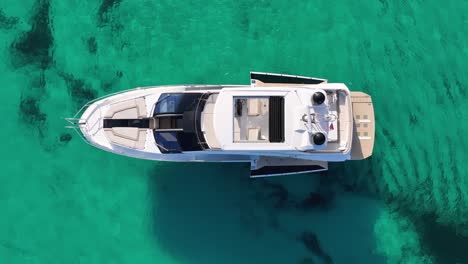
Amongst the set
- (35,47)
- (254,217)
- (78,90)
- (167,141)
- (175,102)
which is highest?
(35,47)

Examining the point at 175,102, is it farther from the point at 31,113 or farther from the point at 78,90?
the point at 31,113

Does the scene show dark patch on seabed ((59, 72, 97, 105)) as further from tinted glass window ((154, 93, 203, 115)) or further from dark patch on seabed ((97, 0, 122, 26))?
tinted glass window ((154, 93, 203, 115))

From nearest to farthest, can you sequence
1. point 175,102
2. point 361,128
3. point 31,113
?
point 175,102 < point 361,128 < point 31,113

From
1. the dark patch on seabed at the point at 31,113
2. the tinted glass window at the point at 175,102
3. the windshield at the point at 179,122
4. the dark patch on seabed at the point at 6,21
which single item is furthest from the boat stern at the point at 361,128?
the dark patch on seabed at the point at 6,21

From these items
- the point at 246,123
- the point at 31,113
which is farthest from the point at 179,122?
the point at 31,113

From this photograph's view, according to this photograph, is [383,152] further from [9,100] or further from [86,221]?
[9,100]

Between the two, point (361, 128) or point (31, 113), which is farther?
point (31, 113)

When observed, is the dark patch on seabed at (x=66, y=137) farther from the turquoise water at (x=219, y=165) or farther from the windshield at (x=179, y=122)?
the windshield at (x=179, y=122)

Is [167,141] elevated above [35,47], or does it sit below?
below

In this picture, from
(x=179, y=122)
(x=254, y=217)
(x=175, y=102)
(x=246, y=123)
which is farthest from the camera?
(x=254, y=217)
